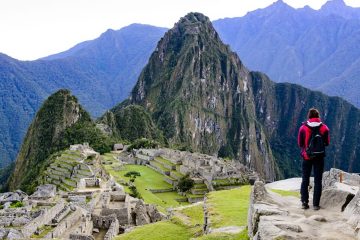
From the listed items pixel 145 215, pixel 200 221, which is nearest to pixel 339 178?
pixel 200 221

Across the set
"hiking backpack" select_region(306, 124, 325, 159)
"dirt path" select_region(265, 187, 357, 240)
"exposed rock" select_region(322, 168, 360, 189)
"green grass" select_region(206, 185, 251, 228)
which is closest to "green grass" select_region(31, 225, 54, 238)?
"green grass" select_region(206, 185, 251, 228)

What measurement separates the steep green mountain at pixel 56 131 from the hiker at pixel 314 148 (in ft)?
240

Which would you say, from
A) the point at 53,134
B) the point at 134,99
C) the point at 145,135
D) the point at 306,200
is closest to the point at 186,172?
the point at 306,200

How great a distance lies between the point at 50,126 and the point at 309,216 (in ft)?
303

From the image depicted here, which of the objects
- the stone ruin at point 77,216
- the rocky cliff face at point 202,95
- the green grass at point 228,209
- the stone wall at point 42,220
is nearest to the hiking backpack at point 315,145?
the green grass at point 228,209

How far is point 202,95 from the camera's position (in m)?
160

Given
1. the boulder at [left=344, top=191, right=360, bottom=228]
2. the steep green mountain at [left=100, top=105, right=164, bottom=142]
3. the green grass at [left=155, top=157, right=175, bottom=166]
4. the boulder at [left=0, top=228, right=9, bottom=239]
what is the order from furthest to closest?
the steep green mountain at [left=100, top=105, right=164, bottom=142] → the green grass at [left=155, top=157, right=175, bottom=166] → the boulder at [left=0, top=228, right=9, bottom=239] → the boulder at [left=344, top=191, right=360, bottom=228]

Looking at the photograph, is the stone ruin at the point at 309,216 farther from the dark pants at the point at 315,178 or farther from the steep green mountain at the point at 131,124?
the steep green mountain at the point at 131,124

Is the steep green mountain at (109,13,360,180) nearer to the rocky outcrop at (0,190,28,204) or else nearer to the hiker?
the rocky outcrop at (0,190,28,204)

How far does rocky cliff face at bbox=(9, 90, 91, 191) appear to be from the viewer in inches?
3620

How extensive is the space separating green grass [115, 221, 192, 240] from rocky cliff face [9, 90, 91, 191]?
75.7m

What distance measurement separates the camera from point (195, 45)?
527 ft

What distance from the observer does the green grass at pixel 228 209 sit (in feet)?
40.5

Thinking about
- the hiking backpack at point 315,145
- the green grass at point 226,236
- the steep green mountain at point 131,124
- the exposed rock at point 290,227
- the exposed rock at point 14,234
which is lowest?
the steep green mountain at point 131,124
